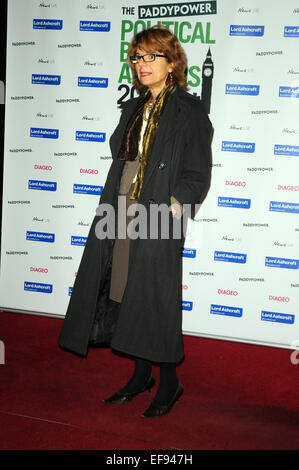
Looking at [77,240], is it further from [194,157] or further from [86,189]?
[194,157]

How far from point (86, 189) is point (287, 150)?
138cm

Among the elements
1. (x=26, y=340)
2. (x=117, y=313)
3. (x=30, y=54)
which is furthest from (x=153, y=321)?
(x=30, y=54)

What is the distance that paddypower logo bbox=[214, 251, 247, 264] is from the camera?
140 inches

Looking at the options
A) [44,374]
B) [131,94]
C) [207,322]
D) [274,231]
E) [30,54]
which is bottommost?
[44,374]

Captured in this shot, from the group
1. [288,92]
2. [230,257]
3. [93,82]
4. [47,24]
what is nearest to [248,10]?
[288,92]

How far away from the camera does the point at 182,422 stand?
2797mm

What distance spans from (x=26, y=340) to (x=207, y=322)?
4.16 ft

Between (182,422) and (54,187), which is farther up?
(54,187)

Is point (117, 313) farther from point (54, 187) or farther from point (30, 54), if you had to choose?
point (30, 54)

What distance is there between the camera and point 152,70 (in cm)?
273

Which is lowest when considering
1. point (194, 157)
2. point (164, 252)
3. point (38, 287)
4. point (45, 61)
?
point (38, 287)

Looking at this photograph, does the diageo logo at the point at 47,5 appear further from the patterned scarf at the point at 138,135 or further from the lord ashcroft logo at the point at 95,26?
the patterned scarf at the point at 138,135

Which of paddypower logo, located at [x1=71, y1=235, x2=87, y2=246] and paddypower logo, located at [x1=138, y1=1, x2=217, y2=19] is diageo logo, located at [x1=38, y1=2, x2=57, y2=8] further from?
paddypower logo, located at [x1=71, y1=235, x2=87, y2=246]
